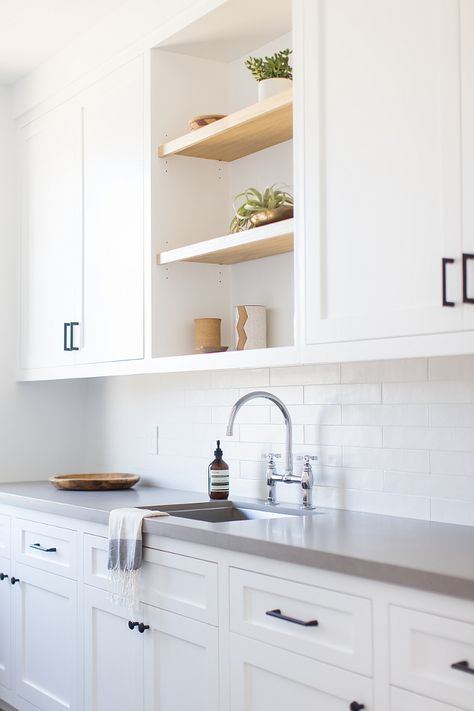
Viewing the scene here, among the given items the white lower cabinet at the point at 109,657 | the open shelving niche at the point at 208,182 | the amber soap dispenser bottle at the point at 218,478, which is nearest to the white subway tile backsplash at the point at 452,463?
the open shelving niche at the point at 208,182

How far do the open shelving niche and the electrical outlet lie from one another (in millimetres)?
662

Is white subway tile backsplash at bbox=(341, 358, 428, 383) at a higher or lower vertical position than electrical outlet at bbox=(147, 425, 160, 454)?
higher

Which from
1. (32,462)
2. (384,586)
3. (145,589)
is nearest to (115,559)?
(145,589)

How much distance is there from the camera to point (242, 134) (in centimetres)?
317

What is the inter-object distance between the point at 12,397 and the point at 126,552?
5.67 feet

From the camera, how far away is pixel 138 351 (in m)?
Result: 3.45

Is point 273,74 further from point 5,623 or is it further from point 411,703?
point 5,623

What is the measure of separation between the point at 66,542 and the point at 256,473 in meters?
0.72

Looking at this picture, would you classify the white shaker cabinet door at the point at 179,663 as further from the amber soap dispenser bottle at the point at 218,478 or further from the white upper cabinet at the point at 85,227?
the white upper cabinet at the point at 85,227

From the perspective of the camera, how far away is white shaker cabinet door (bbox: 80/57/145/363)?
3.49 m

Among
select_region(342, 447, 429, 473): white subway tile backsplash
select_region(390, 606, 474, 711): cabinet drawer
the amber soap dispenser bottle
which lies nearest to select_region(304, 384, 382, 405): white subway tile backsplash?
select_region(342, 447, 429, 473): white subway tile backsplash

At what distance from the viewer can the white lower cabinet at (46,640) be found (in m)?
3.29

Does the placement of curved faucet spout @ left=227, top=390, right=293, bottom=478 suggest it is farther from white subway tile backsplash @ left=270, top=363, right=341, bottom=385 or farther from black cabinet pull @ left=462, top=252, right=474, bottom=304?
black cabinet pull @ left=462, top=252, right=474, bottom=304

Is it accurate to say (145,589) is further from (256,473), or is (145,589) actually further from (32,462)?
(32,462)
